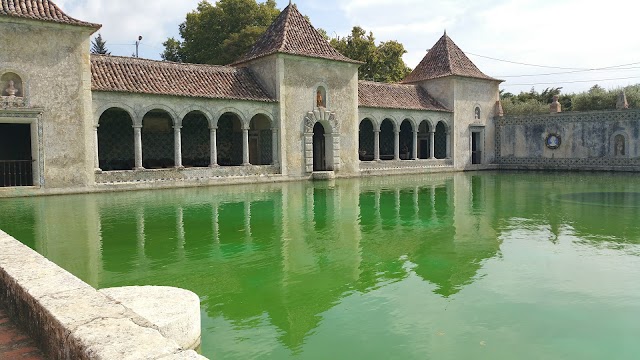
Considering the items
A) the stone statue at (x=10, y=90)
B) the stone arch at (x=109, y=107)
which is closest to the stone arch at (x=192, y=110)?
the stone arch at (x=109, y=107)

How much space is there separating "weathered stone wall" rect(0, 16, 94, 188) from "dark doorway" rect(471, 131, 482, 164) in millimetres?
22681

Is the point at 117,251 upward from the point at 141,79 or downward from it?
downward

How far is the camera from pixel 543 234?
8.75 meters

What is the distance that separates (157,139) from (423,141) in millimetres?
16351

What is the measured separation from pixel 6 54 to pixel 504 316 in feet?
53.7

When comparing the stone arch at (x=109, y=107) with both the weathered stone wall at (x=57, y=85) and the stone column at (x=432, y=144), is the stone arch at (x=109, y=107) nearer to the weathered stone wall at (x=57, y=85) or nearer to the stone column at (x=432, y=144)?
the weathered stone wall at (x=57, y=85)

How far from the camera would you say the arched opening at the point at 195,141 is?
2320cm

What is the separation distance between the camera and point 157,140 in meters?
22.3

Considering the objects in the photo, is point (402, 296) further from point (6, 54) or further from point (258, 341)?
point (6, 54)

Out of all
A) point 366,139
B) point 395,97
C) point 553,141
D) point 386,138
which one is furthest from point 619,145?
point 366,139

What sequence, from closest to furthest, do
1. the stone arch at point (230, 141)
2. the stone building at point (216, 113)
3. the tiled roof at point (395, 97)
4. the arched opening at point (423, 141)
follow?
the stone building at point (216, 113) → the stone arch at point (230, 141) → the tiled roof at point (395, 97) → the arched opening at point (423, 141)

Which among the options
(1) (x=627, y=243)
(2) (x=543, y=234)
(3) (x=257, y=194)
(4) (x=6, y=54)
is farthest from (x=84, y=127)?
(1) (x=627, y=243)

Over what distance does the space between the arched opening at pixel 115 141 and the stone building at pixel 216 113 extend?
0.04 meters

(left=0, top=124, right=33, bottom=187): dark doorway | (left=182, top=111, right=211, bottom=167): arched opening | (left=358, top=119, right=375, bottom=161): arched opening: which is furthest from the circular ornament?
(left=0, top=124, right=33, bottom=187): dark doorway
